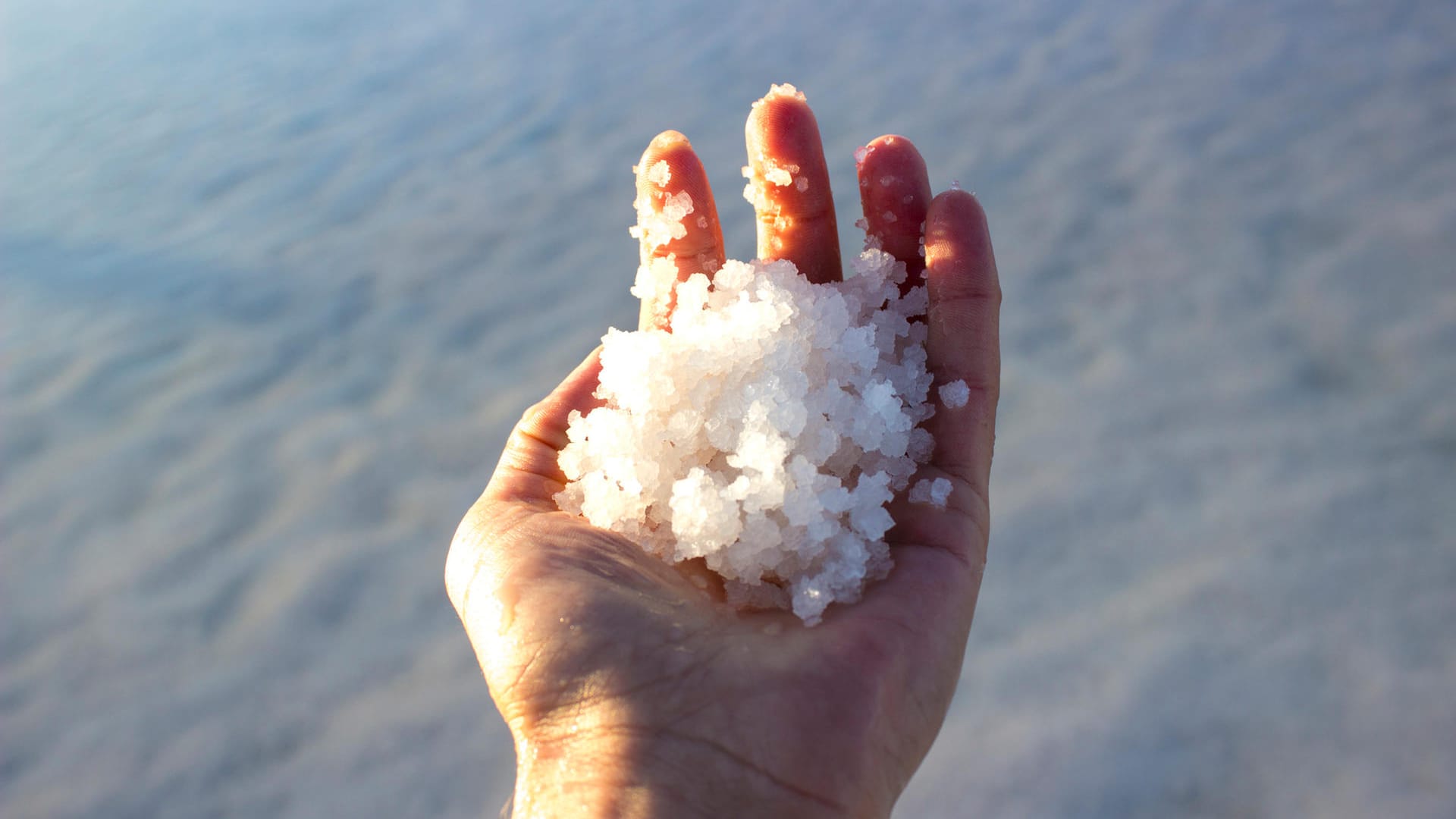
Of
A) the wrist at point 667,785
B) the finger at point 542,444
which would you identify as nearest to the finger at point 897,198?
the finger at point 542,444

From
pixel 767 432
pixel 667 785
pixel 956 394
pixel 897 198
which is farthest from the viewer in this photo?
pixel 897 198

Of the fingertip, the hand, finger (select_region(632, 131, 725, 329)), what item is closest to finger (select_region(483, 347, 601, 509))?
the hand

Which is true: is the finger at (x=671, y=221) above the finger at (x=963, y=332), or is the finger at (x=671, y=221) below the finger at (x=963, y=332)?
above

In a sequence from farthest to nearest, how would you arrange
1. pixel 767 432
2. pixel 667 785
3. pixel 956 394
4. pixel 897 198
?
pixel 897 198 → pixel 956 394 → pixel 767 432 → pixel 667 785

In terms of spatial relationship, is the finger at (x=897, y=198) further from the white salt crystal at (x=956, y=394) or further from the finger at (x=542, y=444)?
the finger at (x=542, y=444)

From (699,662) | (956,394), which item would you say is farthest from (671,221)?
(699,662)

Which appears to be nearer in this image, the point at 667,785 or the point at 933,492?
the point at 667,785

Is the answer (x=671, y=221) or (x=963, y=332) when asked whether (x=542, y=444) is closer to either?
(x=671, y=221)

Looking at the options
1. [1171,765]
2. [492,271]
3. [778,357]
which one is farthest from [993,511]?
[492,271]
